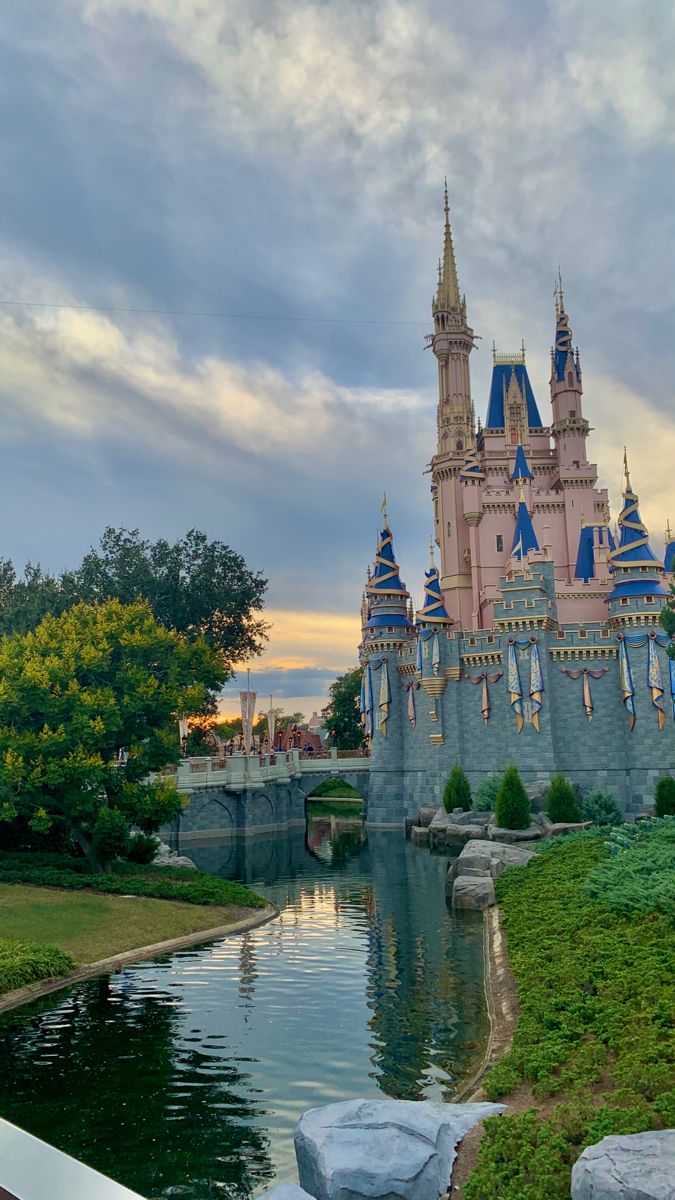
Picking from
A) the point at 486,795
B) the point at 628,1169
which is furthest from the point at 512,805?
the point at 628,1169

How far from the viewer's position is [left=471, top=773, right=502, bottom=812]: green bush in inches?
1681

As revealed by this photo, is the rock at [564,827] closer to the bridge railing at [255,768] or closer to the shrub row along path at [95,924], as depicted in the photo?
the shrub row along path at [95,924]

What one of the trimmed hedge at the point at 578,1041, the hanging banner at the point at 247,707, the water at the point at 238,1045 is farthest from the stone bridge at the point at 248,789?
the trimmed hedge at the point at 578,1041

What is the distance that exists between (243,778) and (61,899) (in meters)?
26.8

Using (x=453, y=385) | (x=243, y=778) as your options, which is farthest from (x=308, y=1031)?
(x=453, y=385)

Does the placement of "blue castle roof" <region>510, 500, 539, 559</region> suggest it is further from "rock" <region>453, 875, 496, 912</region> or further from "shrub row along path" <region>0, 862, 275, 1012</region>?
"shrub row along path" <region>0, 862, 275, 1012</region>

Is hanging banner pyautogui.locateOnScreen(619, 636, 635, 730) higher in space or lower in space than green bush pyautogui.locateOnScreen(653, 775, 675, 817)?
higher

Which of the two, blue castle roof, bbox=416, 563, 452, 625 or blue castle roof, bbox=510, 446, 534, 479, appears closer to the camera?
blue castle roof, bbox=416, 563, 452, 625

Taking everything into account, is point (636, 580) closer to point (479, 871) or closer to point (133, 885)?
point (479, 871)

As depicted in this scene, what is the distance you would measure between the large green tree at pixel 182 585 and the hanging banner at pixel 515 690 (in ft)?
63.4

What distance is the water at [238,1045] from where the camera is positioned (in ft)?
32.0

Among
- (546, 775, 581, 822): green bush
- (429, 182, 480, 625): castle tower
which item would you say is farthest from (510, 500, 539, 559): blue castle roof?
(546, 775, 581, 822): green bush

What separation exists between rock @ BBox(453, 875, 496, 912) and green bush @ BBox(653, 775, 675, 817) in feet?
44.0

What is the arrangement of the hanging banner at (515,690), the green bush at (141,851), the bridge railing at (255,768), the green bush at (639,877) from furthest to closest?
the bridge railing at (255,768)
the hanging banner at (515,690)
the green bush at (141,851)
the green bush at (639,877)
